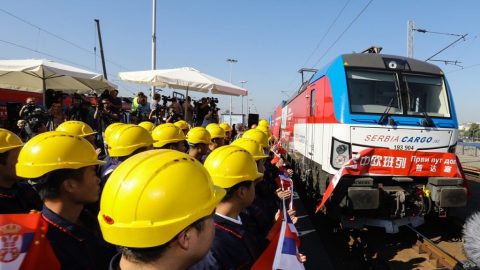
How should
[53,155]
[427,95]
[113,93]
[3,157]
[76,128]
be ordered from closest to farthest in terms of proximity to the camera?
[53,155] → [3,157] → [76,128] → [427,95] → [113,93]

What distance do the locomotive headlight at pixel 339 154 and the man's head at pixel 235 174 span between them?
360 centimetres

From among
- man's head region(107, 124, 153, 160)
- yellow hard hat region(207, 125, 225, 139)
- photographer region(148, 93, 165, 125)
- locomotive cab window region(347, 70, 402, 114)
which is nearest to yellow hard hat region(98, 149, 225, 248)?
man's head region(107, 124, 153, 160)

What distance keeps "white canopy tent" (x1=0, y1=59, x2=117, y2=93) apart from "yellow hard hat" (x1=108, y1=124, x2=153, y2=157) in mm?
3864

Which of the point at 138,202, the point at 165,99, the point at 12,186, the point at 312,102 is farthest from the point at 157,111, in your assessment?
the point at 138,202

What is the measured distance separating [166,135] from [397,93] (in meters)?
4.05

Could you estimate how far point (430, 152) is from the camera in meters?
6.02

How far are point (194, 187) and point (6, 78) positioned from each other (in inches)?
356

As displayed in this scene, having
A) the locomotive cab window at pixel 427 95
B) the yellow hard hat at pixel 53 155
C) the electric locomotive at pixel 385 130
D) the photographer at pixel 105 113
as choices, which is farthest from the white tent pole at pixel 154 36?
the yellow hard hat at pixel 53 155

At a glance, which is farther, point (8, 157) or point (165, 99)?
point (165, 99)

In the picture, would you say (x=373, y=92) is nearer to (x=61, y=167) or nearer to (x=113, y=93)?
(x=61, y=167)

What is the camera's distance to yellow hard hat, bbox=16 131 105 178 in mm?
2420

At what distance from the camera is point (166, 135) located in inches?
207

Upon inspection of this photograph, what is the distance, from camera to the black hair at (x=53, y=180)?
2.27 m

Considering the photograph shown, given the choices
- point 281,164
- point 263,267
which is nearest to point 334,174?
point 281,164
